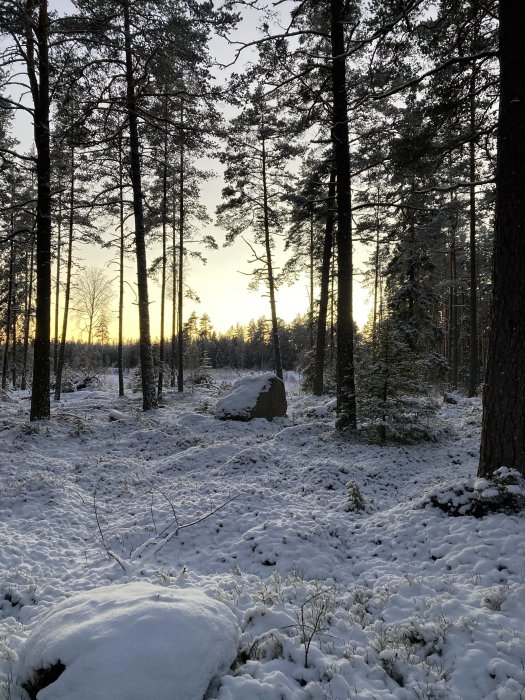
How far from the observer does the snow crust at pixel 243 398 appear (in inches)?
493

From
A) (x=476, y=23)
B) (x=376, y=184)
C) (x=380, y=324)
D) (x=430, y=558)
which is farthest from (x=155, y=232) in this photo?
(x=430, y=558)

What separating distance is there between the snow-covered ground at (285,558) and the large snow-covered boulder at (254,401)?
2583 millimetres

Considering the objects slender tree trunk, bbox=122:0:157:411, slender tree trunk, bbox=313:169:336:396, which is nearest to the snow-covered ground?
slender tree trunk, bbox=122:0:157:411

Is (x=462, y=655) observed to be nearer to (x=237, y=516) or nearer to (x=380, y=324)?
(x=237, y=516)

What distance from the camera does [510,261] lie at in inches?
201

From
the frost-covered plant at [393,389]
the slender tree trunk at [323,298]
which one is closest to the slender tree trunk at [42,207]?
the frost-covered plant at [393,389]

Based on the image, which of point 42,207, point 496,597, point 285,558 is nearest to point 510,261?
point 496,597

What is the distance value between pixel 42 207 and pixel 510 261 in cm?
1122

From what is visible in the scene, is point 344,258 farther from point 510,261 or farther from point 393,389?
point 510,261

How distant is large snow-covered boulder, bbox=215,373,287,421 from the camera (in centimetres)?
1252

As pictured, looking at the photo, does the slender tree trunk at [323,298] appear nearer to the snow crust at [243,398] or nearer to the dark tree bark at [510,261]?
the snow crust at [243,398]

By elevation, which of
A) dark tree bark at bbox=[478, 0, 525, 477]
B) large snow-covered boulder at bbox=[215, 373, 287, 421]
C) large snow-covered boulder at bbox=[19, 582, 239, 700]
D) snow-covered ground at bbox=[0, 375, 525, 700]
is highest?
dark tree bark at bbox=[478, 0, 525, 477]

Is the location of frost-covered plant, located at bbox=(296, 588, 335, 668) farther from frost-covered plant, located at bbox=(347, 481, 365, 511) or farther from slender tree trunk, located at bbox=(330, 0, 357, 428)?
slender tree trunk, located at bbox=(330, 0, 357, 428)

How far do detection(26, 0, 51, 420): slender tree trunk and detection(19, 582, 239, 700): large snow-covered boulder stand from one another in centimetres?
889
